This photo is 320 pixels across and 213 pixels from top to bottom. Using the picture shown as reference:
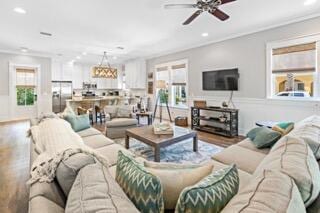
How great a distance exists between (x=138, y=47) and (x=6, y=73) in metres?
4.91

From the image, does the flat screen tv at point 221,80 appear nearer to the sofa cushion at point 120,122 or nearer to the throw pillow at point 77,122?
the sofa cushion at point 120,122

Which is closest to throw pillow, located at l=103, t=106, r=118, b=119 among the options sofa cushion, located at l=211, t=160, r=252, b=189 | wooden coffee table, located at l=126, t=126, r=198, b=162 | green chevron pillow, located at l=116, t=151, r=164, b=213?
wooden coffee table, located at l=126, t=126, r=198, b=162

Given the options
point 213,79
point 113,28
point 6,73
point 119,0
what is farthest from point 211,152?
point 6,73

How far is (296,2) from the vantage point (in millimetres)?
3295

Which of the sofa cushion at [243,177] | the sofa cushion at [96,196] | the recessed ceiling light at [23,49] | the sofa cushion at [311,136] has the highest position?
the recessed ceiling light at [23,49]

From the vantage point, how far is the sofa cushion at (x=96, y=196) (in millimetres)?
770

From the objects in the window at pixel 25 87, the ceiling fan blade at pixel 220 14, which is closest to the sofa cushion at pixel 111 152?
the ceiling fan blade at pixel 220 14

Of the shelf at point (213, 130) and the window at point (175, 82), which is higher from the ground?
the window at point (175, 82)

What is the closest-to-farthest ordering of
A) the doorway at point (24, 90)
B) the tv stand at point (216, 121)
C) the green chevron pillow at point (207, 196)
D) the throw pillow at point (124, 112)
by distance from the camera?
the green chevron pillow at point (207, 196), the tv stand at point (216, 121), the throw pillow at point (124, 112), the doorway at point (24, 90)

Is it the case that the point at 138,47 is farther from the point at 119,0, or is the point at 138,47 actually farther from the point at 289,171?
the point at 289,171

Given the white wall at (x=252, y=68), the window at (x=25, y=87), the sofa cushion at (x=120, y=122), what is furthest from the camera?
the window at (x=25, y=87)

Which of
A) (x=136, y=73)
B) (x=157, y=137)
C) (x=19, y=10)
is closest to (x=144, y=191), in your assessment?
(x=157, y=137)

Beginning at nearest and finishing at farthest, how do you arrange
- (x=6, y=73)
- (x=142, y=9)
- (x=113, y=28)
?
(x=142, y=9)
(x=113, y=28)
(x=6, y=73)

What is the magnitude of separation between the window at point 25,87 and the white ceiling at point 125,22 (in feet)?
4.88
